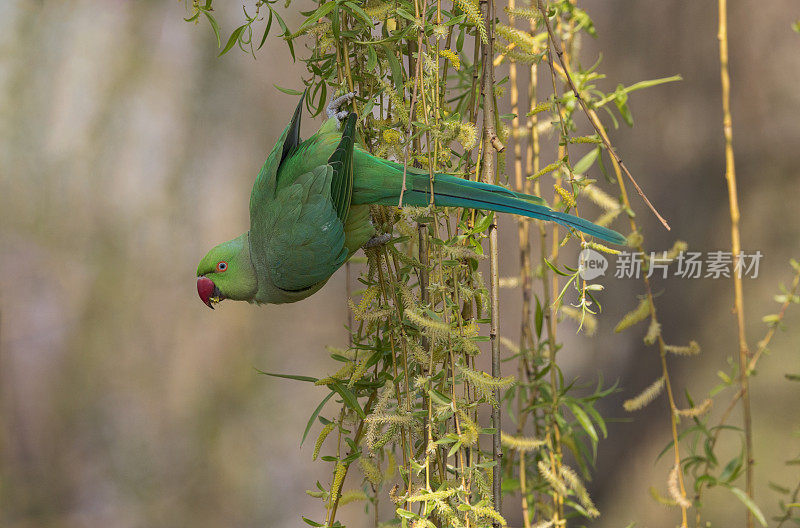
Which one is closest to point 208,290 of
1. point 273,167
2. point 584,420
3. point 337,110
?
point 273,167

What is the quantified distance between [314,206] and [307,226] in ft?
0.09

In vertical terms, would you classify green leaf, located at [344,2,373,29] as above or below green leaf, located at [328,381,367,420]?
above

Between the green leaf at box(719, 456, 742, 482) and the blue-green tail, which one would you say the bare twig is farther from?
the green leaf at box(719, 456, 742, 482)

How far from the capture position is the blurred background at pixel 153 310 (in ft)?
5.13

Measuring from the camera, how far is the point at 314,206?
766 mm

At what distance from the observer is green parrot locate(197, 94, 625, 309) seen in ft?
2.25

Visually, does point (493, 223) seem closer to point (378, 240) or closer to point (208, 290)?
point (378, 240)

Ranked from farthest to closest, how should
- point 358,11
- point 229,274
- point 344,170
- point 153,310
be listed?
point 153,310 → point 229,274 → point 344,170 → point 358,11

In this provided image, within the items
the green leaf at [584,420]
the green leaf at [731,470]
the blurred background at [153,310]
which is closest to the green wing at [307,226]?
the green leaf at [584,420]

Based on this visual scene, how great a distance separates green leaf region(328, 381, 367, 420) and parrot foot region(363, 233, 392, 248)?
0.17 m

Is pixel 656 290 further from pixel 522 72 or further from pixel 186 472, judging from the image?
pixel 186 472

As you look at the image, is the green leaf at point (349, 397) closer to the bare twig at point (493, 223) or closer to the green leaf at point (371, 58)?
the bare twig at point (493, 223)

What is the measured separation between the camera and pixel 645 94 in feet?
4.55

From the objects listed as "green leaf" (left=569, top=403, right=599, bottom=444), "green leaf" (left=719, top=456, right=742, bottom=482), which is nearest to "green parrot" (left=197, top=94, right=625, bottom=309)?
"green leaf" (left=569, top=403, right=599, bottom=444)
